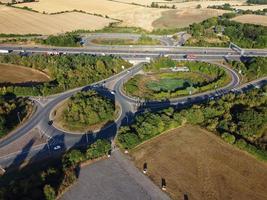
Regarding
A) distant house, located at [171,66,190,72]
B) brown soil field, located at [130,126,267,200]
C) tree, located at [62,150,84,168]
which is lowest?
brown soil field, located at [130,126,267,200]

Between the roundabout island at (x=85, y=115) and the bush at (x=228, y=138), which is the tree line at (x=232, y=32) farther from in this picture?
the bush at (x=228, y=138)

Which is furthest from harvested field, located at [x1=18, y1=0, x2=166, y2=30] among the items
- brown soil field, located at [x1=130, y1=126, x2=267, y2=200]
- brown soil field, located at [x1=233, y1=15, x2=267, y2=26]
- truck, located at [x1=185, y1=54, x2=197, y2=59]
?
brown soil field, located at [x1=130, y1=126, x2=267, y2=200]

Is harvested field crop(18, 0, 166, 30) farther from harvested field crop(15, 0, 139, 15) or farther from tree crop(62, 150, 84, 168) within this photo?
tree crop(62, 150, 84, 168)

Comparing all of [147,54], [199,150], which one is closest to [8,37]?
[147,54]

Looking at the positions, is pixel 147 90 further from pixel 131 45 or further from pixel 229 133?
pixel 131 45

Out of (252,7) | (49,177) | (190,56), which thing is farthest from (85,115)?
(252,7)

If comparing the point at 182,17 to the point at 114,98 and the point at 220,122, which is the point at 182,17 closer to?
the point at 114,98
